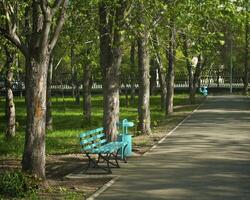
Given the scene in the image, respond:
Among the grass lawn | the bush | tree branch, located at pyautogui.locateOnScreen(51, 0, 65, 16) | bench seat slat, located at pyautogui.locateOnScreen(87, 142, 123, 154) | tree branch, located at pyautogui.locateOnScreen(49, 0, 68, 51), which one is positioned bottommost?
the grass lawn

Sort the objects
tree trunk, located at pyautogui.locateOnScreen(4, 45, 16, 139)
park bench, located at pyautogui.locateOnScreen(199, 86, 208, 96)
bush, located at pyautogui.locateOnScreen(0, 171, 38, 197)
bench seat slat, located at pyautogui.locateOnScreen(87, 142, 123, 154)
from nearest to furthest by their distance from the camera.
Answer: bush, located at pyautogui.locateOnScreen(0, 171, 38, 197), bench seat slat, located at pyautogui.locateOnScreen(87, 142, 123, 154), tree trunk, located at pyautogui.locateOnScreen(4, 45, 16, 139), park bench, located at pyautogui.locateOnScreen(199, 86, 208, 96)

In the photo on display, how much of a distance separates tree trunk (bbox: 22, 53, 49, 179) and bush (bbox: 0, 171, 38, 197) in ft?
2.12

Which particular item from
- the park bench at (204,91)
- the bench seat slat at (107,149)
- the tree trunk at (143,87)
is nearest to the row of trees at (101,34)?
the tree trunk at (143,87)

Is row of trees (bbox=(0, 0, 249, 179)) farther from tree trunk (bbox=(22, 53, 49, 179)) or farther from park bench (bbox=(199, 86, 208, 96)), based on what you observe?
park bench (bbox=(199, 86, 208, 96))

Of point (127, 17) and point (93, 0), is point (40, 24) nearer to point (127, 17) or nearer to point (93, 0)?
point (93, 0)

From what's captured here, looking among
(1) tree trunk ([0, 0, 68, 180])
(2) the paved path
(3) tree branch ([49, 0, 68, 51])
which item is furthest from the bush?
(3) tree branch ([49, 0, 68, 51])

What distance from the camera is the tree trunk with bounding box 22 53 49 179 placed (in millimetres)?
10109

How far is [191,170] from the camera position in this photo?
11.7 meters

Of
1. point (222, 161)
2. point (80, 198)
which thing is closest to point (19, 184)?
point (80, 198)

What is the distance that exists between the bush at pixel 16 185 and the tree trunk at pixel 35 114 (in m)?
0.65

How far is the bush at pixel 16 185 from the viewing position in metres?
9.20

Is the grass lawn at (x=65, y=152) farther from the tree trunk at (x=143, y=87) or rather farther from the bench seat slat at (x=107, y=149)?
the bench seat slat at (x=107, y=149)

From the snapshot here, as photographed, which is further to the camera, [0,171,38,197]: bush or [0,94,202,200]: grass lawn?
[0,94,202,200]: grass lawn

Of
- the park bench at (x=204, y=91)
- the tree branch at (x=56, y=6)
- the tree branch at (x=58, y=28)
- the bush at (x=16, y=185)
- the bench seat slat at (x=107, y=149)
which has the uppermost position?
the tree branch at (x=56, y=6)
